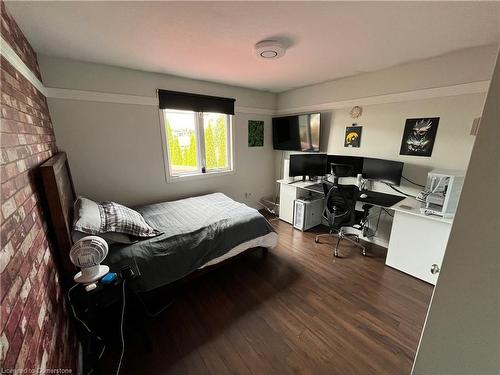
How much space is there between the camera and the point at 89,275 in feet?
4.33

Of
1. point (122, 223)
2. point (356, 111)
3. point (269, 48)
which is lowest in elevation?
point (122, 223)

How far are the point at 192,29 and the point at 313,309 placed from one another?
265 cm

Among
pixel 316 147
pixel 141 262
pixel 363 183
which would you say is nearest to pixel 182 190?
pixel 141 262

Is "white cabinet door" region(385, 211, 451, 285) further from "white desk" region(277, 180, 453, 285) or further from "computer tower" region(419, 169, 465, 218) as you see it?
"computer tower" region(419, 169, 465, 218)

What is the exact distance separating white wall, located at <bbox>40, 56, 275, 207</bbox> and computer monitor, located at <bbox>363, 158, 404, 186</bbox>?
2.44m

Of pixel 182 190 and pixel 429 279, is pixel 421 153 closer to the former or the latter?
pixel 429 279

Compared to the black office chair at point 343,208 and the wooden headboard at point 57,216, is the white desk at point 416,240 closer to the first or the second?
the black office chair at point 343,208

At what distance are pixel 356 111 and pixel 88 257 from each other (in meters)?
3.46

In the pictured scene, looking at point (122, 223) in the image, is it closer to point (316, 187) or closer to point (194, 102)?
point (194, 102)

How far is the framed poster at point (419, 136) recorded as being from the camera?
2.36 m

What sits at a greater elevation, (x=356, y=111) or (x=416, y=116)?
(x=356, y=111)

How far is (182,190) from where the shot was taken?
334 cm

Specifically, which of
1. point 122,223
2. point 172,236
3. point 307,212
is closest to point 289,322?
point 172,236

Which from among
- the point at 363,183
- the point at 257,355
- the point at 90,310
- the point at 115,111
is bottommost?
the point at 257,355
